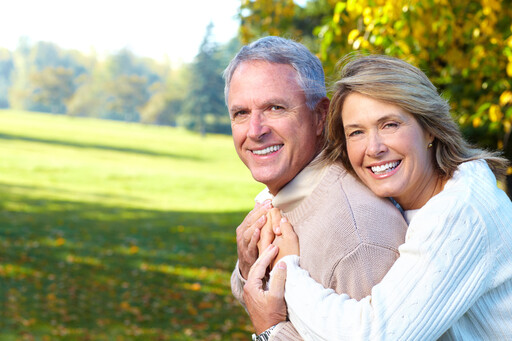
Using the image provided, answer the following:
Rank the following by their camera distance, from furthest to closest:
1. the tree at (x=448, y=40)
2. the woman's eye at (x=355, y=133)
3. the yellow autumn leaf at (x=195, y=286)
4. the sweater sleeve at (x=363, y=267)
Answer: the yellow autumn leaf at (x=195, y=286)
the tree at (x=448, y=40)
the woman's eye at (x=355, y=133)
the sweater sleeve at (x=363, y=267)

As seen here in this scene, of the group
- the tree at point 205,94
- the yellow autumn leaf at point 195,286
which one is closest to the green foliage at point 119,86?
the tree at point 205,94

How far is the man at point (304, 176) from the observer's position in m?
2.06

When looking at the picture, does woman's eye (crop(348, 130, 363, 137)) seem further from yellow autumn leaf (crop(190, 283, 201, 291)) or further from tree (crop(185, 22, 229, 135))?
tree (crop(185, 22, 229, 135))

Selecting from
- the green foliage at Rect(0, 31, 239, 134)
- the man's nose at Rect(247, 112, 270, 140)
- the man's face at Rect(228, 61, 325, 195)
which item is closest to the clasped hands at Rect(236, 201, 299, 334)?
the man's face at Rect(228, 61, 325, 195)

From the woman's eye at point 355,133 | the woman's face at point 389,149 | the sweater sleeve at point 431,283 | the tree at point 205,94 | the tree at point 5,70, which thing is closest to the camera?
the sweater sleeve at point 431,283

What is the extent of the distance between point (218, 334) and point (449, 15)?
517 cm

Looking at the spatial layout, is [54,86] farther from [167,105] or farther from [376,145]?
[376,145]

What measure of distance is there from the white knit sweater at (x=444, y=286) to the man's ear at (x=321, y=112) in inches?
27.1

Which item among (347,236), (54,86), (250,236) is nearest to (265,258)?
(250,236)

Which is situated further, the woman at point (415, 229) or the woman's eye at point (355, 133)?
the woman's eye at point (355, 133)

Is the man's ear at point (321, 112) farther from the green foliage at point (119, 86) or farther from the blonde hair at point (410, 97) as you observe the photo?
the green foliage at point (119, 86)

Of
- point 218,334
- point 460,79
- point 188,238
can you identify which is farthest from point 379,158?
point 188,238

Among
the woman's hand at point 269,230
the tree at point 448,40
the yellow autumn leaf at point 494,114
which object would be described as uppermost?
Result: the tree at point 448,40

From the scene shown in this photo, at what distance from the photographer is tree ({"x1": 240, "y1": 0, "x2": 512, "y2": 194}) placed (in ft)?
14.9
